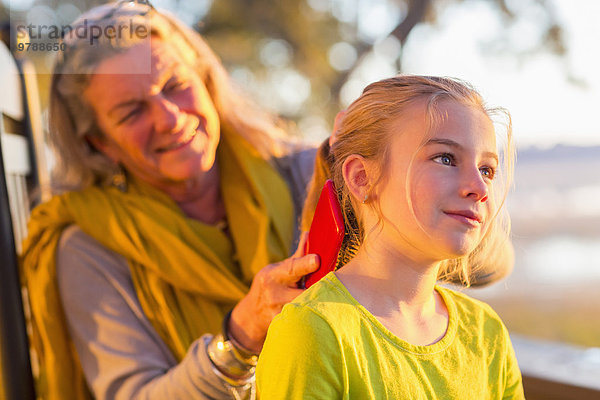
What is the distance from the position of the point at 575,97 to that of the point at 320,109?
1857mm

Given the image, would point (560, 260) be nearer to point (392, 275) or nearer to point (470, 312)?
point (470, 312)

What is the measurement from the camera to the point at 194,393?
1.08m

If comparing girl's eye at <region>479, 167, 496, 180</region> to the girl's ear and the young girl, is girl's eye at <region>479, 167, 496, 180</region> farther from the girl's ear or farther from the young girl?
the girl's ear

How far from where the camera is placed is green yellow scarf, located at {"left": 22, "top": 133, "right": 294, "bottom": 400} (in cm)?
134

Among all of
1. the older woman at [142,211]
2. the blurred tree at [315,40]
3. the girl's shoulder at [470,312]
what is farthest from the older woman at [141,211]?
the blurred tree at [315,40]

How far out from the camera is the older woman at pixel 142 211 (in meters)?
1.30

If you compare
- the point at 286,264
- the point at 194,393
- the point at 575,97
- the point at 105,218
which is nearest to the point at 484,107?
the point at 286,264

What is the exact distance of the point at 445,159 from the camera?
71cm

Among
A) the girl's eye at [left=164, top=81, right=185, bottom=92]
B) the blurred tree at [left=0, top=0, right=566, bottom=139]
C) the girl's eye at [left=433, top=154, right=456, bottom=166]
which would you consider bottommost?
the girl's eye at [left=433, top=154, right=456, bottom=166]

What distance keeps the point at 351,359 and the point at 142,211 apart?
2.79ft

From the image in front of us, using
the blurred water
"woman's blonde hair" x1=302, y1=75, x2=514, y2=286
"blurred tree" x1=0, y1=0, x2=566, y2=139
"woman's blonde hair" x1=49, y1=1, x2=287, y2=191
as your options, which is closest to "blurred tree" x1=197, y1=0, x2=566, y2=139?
"blurred tree" x1=0, y1=0, x2=566, y2=139

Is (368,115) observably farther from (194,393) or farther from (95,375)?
(95,375)

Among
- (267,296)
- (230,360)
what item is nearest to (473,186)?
(267,296)

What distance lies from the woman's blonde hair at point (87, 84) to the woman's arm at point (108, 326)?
179mm
